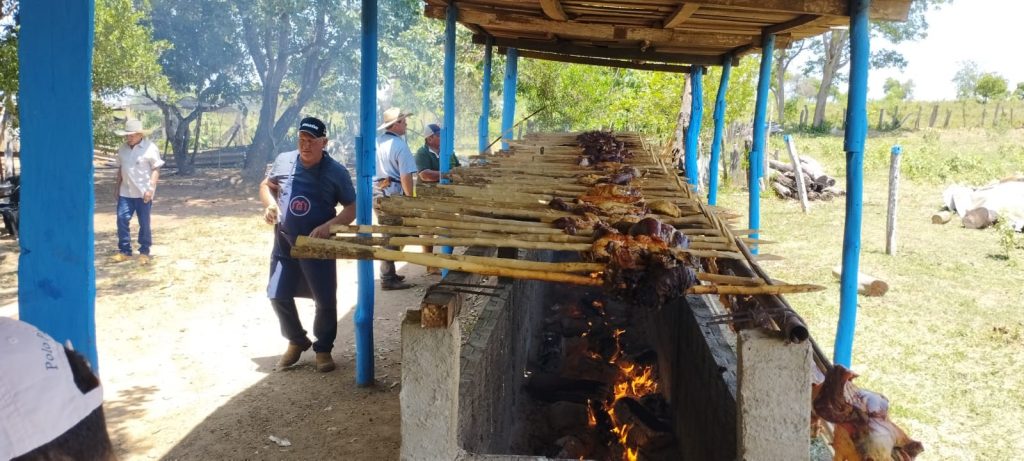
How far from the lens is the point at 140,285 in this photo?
7.84 m

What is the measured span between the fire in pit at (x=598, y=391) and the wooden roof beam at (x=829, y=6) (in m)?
2.79

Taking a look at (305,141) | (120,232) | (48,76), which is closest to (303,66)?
(120,232)

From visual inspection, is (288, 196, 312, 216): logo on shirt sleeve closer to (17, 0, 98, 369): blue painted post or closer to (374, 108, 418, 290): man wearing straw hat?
(17, 0, 98, 369): blue painted post

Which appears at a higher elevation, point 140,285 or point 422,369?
point 422,369

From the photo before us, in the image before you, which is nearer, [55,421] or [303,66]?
[55,421]

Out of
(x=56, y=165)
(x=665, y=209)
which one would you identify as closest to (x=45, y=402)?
(x=56, y=165)

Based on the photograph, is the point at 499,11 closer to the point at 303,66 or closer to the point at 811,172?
the point at 811,172

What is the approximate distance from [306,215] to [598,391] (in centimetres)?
246

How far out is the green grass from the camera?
4.84 metres

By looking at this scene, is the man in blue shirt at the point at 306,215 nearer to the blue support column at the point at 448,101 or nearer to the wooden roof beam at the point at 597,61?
the blue support column at the point at 448,101

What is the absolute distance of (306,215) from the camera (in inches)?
194

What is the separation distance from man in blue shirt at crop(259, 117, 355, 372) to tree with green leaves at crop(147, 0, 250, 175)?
1876 cm

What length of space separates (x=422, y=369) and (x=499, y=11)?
5.24 meters

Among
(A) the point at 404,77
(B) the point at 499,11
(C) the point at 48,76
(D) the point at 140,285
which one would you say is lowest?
(D) the point at 140,285
